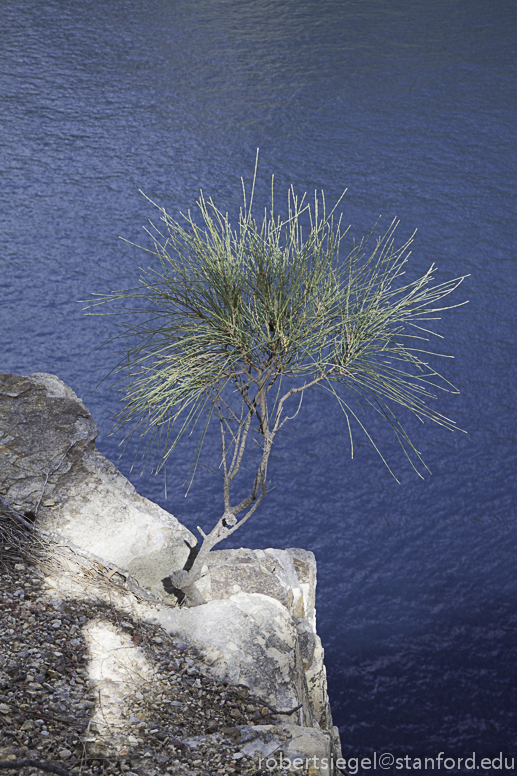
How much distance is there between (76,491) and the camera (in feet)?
7.97

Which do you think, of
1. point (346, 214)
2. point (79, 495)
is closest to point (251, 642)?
point (79, 495)

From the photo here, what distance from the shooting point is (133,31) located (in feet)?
26.7

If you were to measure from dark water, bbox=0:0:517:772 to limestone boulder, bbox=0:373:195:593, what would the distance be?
1.11 meters

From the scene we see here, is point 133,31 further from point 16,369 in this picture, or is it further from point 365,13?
point 16,369

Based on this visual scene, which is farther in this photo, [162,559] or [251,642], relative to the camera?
[162,559]

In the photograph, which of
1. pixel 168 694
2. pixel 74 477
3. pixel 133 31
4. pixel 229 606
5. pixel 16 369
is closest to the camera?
pixel 168 694

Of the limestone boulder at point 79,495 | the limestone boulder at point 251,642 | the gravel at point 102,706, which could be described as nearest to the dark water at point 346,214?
the limestone boulder at point 251,642

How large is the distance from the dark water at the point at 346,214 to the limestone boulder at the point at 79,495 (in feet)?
3.63

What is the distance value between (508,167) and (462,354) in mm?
2213

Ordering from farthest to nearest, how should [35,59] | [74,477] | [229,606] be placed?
[35,59]
[74,477]
[229,606]

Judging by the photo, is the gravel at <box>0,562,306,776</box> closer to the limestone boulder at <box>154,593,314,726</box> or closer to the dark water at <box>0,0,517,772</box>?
the limestone boulder at <box>154,593,314,726</box>

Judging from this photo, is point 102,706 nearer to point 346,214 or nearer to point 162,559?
point 162,559

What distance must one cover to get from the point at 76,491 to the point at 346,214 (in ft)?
11.4

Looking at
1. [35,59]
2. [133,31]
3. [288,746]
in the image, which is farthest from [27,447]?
[133,31]
